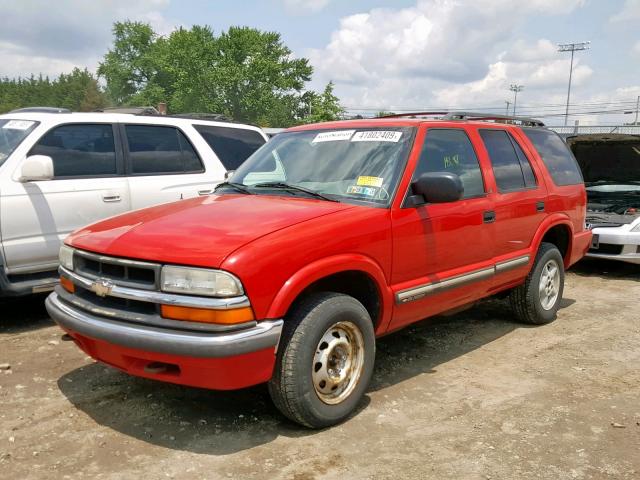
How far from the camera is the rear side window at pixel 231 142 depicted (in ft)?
22.1

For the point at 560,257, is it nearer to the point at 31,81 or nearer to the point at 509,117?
the point at 509,117

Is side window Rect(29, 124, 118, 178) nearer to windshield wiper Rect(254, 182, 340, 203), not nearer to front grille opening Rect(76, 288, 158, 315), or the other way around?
windshield wiper Rect(254, 182, 340, 203)

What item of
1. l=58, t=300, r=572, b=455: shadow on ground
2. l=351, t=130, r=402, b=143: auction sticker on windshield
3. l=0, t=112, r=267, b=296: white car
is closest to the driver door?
l=351, t=130, r=402, b=143: auction sticker on windshield

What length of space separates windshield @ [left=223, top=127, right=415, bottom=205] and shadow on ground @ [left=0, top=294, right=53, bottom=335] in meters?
2.49

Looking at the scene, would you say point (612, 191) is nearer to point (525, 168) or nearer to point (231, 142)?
point (525, 168)

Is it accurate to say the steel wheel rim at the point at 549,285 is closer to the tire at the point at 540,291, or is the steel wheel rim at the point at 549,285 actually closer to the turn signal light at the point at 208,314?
the tire at the point at 540,291

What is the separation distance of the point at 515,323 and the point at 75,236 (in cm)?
407

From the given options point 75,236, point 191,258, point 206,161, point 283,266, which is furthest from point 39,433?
point 206,161

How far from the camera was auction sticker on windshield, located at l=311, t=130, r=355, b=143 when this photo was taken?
13.9 ft

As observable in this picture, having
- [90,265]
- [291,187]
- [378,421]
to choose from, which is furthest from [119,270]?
[378,421]

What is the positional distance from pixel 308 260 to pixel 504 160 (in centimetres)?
249

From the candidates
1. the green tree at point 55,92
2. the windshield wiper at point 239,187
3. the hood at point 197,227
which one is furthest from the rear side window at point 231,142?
the green tree at point 55,92

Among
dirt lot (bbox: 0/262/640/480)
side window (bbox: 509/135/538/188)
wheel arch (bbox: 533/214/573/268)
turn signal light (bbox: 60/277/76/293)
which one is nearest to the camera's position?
dirt lot (bbox: 0/262/640/480)

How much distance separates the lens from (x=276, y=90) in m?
71.7
